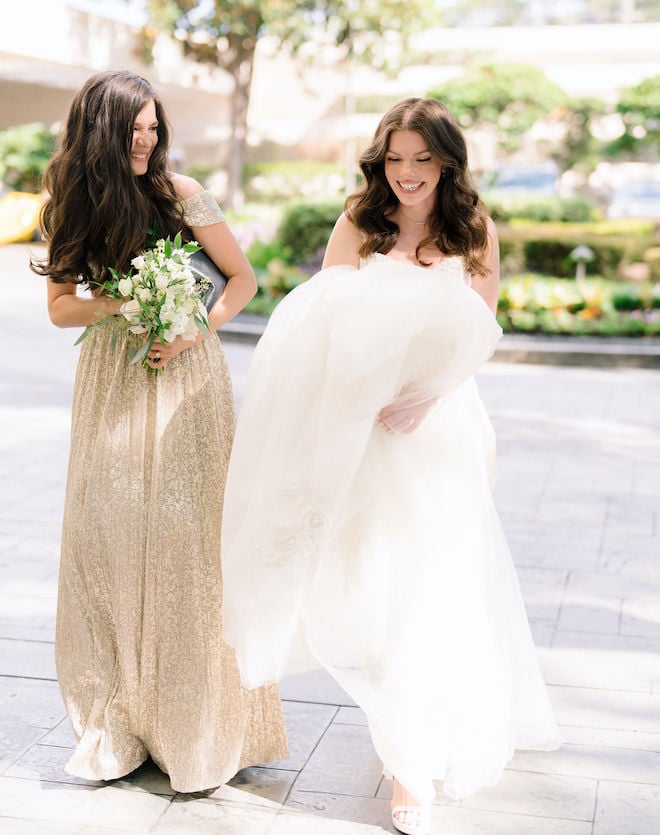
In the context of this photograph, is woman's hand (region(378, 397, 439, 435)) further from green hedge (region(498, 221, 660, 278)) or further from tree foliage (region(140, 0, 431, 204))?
tree foliage (region(140, 0, 431, 204))

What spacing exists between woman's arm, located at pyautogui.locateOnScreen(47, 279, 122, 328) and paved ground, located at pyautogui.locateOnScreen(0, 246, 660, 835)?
50.0 inches

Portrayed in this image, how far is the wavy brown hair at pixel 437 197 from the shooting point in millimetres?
3053

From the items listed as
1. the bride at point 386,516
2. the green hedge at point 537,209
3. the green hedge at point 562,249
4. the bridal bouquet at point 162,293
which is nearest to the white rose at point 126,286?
the bridal bouquet at point 162,293

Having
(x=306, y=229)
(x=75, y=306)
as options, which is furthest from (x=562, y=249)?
(x=75, y=306)

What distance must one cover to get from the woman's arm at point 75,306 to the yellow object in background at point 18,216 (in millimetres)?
435

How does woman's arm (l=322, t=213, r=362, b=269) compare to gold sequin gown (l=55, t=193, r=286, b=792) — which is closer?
gold sequin gown (l=55, t=193, r=286, b=792)

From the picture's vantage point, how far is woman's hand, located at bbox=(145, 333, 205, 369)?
307cm

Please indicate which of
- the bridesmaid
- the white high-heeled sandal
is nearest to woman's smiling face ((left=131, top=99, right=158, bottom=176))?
the bridesmaid

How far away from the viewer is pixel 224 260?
10.5 ft

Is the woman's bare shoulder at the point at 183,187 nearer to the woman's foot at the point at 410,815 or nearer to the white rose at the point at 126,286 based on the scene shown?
the white rose at the point at 126,286

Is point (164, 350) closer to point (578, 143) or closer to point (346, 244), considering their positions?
point (346, 244)

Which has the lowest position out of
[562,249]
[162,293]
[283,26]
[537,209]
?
[562,249]

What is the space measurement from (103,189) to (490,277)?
42.0 inches

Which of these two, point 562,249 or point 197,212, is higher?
point 197,212
